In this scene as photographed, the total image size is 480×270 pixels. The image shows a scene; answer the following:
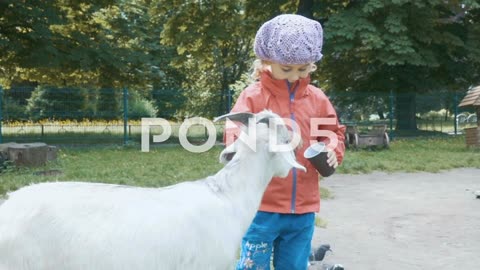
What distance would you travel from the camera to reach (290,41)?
9.66 ft

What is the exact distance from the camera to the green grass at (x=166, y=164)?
1025 centimetres

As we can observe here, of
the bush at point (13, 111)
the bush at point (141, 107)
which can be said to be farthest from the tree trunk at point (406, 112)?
the bush at point (13, 111)

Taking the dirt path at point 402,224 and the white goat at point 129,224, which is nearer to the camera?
the white goat at point 129,224

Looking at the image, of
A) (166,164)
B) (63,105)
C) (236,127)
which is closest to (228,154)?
(236,127)

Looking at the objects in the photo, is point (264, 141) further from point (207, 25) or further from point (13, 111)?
point (13, 111)

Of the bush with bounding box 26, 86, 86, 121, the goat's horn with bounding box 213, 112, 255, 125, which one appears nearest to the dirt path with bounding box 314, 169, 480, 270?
the goat's horn with bounding box 213, 112, 255, 125

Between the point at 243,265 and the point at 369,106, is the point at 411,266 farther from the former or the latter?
the point at 369,106

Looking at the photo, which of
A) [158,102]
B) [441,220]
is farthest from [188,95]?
[441,220]

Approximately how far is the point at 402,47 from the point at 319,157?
1691 centimetres

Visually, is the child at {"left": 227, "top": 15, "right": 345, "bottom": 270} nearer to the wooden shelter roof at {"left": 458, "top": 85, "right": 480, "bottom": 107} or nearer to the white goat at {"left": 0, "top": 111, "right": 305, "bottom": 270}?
the white goat at {"left": 0, "top": 111, "right": 305, "bottom": 270}

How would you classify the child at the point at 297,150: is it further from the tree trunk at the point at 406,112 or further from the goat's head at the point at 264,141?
the tree trunk at the point at 406,112

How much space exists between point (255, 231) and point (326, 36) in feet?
55.6

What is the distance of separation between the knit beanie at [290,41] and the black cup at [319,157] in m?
0.45

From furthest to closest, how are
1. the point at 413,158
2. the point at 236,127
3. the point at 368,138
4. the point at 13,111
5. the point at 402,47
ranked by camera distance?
1. the point at 13,111
2. the point at 402,47
3. the point at 368,138
4. the point at 413,158
5. the point at 236,127
